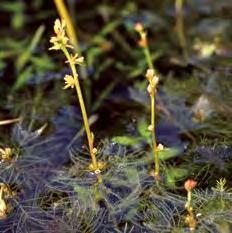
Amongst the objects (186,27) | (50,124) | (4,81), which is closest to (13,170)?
(50,124)

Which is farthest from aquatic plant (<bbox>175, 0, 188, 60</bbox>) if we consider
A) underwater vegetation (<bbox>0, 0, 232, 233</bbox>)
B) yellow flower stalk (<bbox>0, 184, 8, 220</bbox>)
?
yellow flower stalk (<bbox>0, 184, 8, 220</bbox>)

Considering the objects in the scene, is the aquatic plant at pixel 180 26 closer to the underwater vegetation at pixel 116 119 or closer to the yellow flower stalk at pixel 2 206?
the underwater vegetation at pixel 116 119

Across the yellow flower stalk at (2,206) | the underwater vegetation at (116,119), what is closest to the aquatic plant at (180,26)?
the underwater vegetation at (116,119)

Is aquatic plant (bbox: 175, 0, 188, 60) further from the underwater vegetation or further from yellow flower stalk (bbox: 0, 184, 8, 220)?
yellow flower stalk (bbox: 0, 184, 8, 220)

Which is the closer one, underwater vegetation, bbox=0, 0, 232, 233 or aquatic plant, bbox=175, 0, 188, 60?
underwater vegetation, bbox=0, 0, 232, 233

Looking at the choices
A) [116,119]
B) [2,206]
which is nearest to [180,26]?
[116,119]

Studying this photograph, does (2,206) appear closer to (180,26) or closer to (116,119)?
(116,119)

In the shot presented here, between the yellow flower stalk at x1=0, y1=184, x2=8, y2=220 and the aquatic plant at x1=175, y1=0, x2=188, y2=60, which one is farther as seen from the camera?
the aquatic plant at x1=175, y1=0, x2=188, y2=60

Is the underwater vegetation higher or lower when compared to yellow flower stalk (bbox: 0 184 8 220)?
lower
